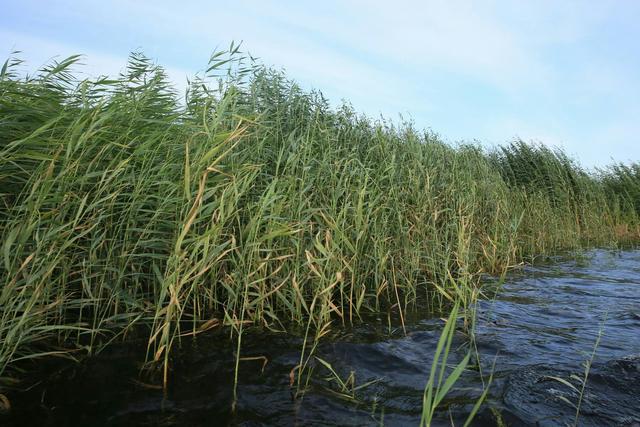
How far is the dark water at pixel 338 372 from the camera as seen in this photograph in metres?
2.63

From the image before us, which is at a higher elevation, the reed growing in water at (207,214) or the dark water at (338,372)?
the reed growing in water at (207,214)

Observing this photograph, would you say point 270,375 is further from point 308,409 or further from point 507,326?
point 507,326

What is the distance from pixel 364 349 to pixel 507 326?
180 cm

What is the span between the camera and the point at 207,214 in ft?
11.8

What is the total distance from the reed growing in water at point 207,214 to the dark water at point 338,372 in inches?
11.0

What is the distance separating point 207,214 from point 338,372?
1.74 meters

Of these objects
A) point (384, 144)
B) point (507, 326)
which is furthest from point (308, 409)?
point (384, 144)

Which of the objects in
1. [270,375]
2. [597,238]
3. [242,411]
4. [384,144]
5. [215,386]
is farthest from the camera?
[597,238]

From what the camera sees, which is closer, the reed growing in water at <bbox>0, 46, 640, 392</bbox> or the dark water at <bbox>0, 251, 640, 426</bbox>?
the dark water at <bbox>0, 251, 640, 426</bbox>

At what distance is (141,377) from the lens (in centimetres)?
309

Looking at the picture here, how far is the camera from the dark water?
2.63 m

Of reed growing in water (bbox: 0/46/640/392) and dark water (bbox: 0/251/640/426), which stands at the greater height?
reed growing in water (bbox: 0/46/640/392)

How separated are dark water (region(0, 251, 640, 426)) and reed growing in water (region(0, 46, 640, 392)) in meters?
0.28

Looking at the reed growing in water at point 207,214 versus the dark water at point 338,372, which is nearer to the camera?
the dark water at point 338,372
